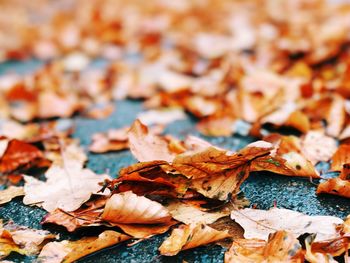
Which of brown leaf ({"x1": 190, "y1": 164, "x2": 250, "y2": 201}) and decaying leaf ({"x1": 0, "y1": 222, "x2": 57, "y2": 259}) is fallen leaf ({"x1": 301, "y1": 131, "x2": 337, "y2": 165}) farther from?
decaying leaf ({"x1": 0, "y1": 222, "x2": 57, "y2": 259})

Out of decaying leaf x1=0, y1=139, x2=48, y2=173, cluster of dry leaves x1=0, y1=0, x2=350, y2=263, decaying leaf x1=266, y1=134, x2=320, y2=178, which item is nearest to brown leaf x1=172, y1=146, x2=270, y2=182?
cluster of dry leaves x1=0, y1=0, x2=350, y2=263

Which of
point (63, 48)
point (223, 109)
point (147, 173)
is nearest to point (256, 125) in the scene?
point (223, 109)

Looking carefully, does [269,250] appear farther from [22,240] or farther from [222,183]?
[22,240]

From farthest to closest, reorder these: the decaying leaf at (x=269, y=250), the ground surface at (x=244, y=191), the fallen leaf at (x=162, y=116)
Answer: the fallen leaf at (x=162, y=116)
the ground surface at (x=244, y=191)
the decaying leaf at (x=269, y=250)

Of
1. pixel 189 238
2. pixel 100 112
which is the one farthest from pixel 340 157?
pixel 100 112

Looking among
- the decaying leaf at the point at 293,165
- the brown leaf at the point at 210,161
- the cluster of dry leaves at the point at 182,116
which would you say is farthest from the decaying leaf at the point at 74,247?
the decaying leaf at the point at 293,165

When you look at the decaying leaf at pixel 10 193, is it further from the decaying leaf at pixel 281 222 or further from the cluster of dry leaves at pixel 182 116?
the decaying leaf at pixel 281 222
